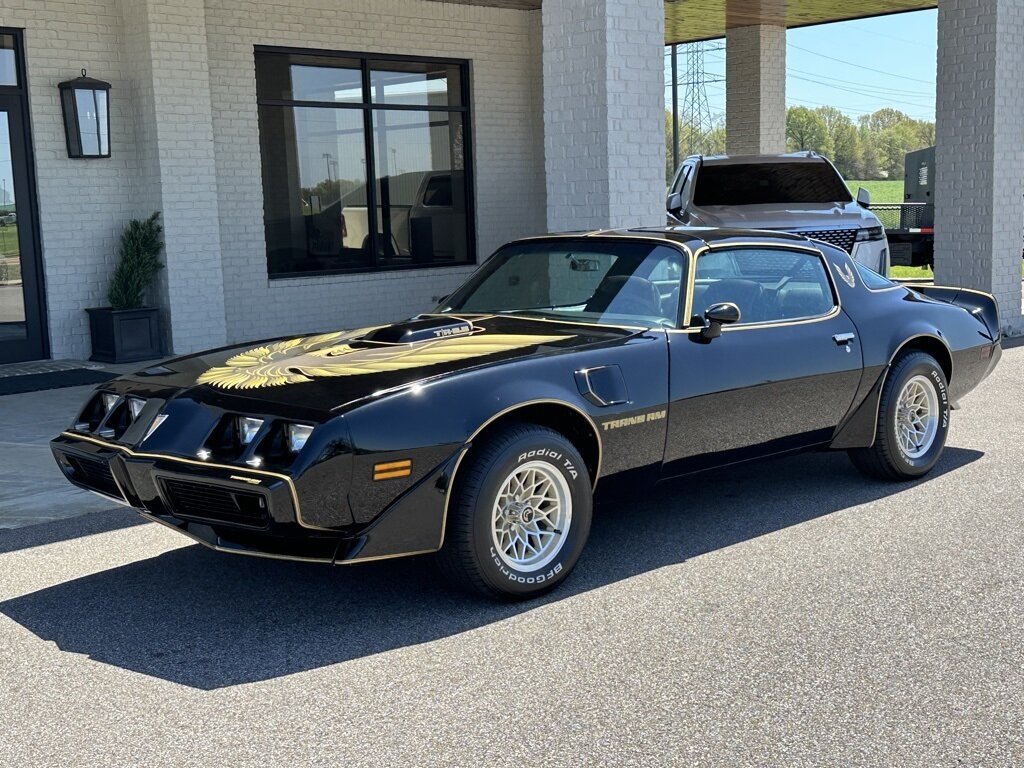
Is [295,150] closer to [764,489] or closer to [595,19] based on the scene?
[595,19]

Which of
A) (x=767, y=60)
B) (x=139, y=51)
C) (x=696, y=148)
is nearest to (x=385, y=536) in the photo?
(x=139, y=51)

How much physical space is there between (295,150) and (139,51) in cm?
226

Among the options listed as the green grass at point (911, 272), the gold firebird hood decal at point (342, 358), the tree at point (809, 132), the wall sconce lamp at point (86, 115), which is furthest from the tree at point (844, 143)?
the gold firebird hood decal at point (342, 358)

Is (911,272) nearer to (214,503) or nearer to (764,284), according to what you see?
(764,284)

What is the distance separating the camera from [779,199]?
Answer: 1384 centimetres

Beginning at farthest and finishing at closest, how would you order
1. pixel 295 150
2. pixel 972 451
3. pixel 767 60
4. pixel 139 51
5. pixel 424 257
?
pixel 767 60 < pixel 424 257 < pixel 295 150 < pixel 139 51 < pixel 972 451

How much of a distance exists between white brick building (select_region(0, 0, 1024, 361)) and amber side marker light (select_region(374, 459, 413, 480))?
17.8ft

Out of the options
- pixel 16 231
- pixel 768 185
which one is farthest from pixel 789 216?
pixel 16 231

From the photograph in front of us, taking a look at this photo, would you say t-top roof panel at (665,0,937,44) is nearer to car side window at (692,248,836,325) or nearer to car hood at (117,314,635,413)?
car side window at (692,248,836,325)

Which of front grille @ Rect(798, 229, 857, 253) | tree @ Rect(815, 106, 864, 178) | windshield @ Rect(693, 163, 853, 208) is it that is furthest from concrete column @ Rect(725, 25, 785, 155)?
tree @ Rect(815, 106, 864, 178)

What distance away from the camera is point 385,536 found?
179 inches

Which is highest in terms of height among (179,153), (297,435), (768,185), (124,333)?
(179,153)

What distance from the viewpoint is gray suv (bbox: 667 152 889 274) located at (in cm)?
1285

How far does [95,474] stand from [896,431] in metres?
4.03
